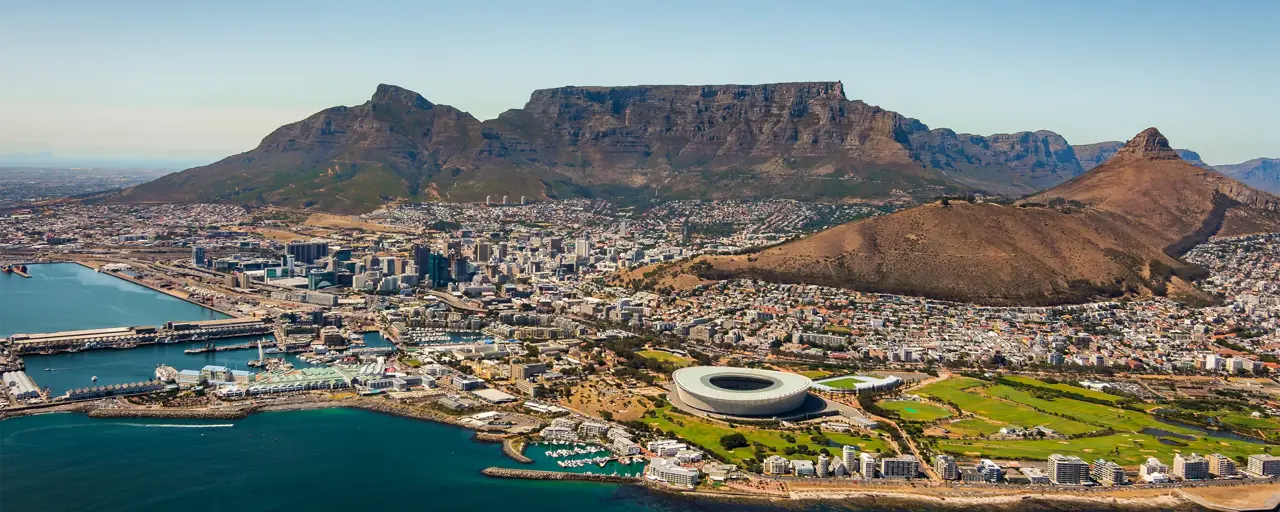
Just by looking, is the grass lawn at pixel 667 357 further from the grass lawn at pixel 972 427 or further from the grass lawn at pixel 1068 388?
the grass lawn at pixel 1068 388

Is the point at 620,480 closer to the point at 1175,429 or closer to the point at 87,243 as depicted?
the point at 1175,429

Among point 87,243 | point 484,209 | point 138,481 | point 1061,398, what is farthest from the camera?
point 484,209

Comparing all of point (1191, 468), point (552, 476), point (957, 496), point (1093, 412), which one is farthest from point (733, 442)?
point (1093, 412)

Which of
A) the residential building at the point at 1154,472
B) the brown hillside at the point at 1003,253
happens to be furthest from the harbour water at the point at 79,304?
the residential building at the point at 1154,472

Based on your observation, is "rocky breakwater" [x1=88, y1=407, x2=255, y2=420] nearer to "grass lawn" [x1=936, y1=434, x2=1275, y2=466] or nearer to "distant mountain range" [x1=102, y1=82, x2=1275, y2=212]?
"grass lawn" [x1=936, y1=434, x2=1275, y2=466]

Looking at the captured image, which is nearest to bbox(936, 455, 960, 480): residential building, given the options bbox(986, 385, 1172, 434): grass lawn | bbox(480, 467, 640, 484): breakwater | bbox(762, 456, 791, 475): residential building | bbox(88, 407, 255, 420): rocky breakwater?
bbox(762, 456, 791, 475): residential building

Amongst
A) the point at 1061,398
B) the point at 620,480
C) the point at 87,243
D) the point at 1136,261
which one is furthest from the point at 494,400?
the point at 87,243
